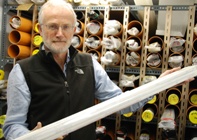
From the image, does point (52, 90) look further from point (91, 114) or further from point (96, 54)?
point (96, 54)

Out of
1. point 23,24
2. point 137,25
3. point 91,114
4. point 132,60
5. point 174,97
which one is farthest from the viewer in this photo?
point 23,24

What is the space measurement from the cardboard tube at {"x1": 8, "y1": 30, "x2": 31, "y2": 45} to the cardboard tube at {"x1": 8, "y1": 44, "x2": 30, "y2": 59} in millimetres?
59

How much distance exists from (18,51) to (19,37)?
169mm

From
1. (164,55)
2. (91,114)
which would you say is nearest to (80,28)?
(164,55)

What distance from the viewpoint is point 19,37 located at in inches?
Answer: 101

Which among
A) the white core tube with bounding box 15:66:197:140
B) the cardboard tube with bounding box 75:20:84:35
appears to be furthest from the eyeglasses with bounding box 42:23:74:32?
the cardboard tube with bounding box 75:20:84:35

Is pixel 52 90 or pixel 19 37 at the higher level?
pixel 19 37

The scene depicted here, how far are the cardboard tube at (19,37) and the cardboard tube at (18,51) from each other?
0.06 metres

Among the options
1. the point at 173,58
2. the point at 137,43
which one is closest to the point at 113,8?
the point at 137,43

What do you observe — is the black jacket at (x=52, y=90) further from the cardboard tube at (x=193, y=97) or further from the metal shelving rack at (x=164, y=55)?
the cardboard tube at (x=193, y=97)

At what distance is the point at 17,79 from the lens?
3.83 ft

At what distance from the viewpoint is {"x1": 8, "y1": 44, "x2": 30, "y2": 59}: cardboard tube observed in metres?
2.45

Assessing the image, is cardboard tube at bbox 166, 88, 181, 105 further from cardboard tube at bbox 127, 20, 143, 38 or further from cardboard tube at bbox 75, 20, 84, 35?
cardboard tube at bbox 75, 20, 84, 35

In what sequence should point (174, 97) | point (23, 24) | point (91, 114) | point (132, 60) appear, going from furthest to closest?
point (23, 24)
point (132, 60)
point (174, 97)
point (91, 114)
